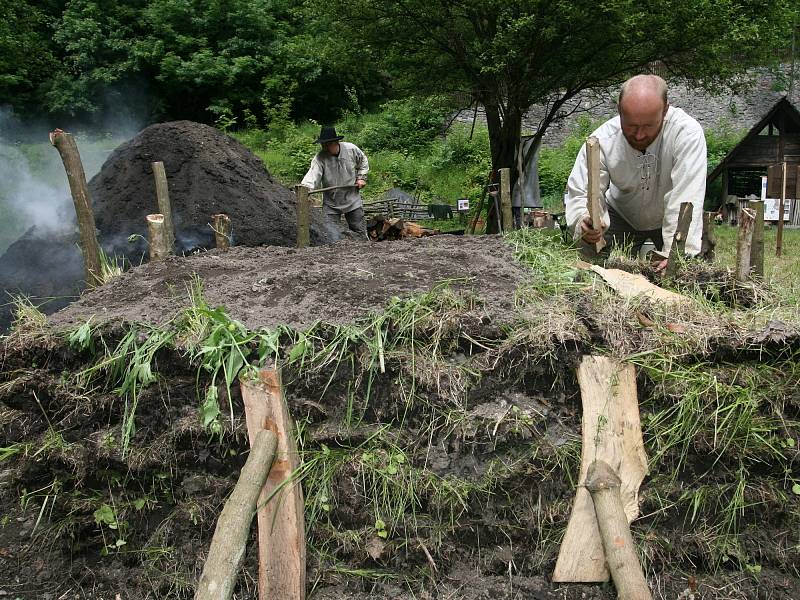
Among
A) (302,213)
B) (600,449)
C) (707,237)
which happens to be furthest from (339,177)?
(600,449)

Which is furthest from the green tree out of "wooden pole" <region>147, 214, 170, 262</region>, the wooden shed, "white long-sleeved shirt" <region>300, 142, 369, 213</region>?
"wooden pole" <region>147, 214, 170, 262</region>

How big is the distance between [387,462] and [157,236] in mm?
2571

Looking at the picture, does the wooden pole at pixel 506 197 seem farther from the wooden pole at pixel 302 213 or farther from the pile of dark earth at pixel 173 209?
the pile of dark earth at pixel 173 209

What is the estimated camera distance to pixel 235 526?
102 inches

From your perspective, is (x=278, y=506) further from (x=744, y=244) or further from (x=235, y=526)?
(x=744, y=244)

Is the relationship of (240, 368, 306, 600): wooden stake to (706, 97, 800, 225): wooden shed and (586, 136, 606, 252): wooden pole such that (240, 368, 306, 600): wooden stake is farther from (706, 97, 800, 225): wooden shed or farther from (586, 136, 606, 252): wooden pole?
(706, 97, 800, 225): wooden shed

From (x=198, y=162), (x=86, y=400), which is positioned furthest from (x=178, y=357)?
(x=198, y=162)

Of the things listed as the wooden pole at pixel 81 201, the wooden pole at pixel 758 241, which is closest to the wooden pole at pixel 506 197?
the wooden pole at pixel 758 241

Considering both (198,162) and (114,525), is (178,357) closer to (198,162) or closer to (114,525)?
(114,525)

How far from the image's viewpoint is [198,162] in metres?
8.10

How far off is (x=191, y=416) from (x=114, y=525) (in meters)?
0.62

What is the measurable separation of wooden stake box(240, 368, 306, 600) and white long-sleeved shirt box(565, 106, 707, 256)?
233 cm

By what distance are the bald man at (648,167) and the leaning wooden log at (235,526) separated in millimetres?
2317

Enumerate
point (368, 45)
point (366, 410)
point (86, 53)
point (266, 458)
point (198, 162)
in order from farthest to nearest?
point (86, 53), point (368, 45), point (198, 162), point (366, 410), point (266, 458)
